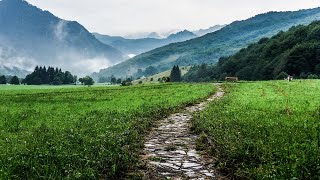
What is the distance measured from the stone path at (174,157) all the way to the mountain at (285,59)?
105546 mm

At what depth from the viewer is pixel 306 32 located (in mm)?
167125

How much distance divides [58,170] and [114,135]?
557 cm

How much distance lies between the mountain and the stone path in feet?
346

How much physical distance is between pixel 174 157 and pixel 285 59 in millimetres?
138635

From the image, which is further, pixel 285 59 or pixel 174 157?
pixel 285 59

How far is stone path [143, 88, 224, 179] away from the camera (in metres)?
11.5

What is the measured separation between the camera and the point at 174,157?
13680 millimetres

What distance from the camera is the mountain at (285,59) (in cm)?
14175

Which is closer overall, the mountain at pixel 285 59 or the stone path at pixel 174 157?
the stone path at pixel 174 157

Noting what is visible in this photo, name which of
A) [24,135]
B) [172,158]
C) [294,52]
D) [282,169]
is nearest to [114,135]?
[172,158]

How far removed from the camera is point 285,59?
144 m

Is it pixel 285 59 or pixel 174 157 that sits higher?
pixel 285 59

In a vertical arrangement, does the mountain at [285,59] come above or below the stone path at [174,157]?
above

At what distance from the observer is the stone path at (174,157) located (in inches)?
451
